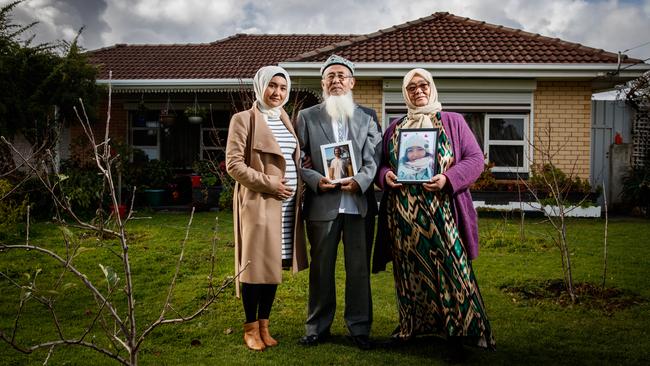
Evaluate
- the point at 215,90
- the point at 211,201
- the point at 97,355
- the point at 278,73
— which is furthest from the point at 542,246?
the point at 215,90

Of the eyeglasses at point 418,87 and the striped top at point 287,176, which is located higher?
the eyeglasses at point 418,87

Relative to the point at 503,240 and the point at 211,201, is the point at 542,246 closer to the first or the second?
the point at 503,240

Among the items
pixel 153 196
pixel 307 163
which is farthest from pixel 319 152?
pixel 153 196

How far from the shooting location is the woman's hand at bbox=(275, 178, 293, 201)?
4020 mm

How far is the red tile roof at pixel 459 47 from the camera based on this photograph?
39.4ft

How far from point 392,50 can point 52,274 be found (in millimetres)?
8463

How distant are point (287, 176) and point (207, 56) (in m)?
14.0

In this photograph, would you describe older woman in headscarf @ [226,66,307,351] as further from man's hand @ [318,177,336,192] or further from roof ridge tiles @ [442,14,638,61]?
roof ridge tiles @ [442,14,638,61]

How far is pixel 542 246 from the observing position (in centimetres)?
838

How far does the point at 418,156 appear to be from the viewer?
391cm

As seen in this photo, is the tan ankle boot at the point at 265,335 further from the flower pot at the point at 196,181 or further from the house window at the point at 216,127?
the house window at the point at 216,127

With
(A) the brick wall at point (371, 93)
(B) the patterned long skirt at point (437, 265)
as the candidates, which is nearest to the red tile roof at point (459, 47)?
(A) the brick wall at point (371, 93)

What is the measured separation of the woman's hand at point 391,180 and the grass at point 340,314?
120 centimetres

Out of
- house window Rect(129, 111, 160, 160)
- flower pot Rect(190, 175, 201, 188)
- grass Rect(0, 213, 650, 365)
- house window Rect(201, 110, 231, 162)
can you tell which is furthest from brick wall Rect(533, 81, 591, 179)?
house window Rect(129, 111, 160, 160)
